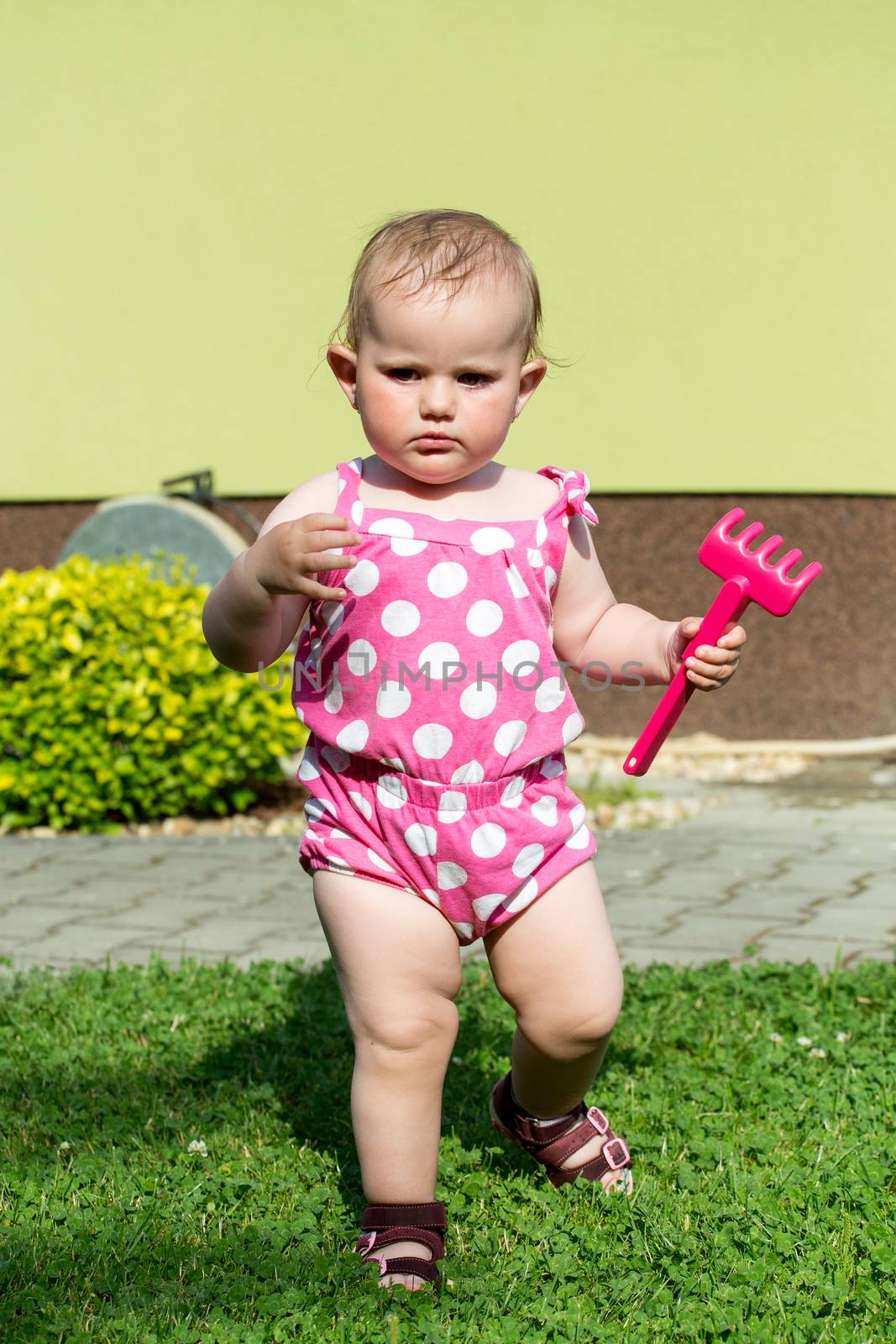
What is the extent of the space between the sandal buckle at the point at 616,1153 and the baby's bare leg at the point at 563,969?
260mm

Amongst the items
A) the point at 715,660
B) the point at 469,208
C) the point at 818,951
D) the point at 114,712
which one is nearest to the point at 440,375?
the point at 715,660

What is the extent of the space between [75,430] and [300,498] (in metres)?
6.85

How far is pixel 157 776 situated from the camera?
632cm

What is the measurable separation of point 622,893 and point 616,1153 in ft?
7.88

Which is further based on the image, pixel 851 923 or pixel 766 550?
pixel 851 923

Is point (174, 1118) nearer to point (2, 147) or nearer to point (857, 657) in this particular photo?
point (857, 657)

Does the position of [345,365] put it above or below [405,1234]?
above

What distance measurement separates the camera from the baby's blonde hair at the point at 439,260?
238cm

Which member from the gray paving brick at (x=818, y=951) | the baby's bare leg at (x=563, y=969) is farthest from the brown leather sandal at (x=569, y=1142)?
the gray paving brick at (x=818, y=951)

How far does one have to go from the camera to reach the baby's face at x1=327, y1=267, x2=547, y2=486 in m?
2.36

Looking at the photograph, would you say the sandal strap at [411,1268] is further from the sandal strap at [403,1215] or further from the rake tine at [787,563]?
the rake tine at [787,563]

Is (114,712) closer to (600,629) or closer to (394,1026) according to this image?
(600,629)

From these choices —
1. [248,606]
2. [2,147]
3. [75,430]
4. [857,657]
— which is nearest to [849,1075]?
[248,606]

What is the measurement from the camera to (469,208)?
830 centimetres
